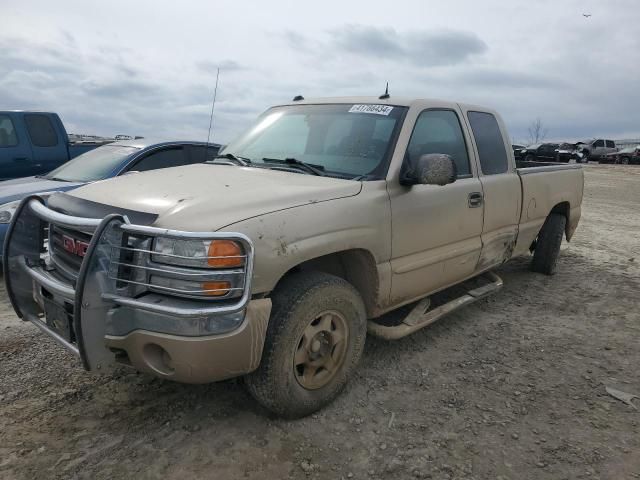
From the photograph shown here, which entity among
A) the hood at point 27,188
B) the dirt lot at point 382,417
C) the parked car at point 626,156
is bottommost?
the dirt lot at point 382,417

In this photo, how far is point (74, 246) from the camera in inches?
108

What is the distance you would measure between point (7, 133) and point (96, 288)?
7.30 meters

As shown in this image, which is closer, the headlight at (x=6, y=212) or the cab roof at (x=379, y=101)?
the cab roof at (x=379, y=101)

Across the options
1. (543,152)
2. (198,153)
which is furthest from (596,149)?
(198,153)

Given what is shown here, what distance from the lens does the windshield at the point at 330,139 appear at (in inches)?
134

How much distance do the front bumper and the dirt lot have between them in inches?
19.1

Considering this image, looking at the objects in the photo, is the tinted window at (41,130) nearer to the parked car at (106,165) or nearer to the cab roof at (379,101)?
the parked car at (106,165)

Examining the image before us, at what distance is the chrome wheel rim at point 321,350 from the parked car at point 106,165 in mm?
3710

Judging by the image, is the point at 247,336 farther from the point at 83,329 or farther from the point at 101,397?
the point at 101,397

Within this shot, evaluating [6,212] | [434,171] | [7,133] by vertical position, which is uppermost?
[7,133]

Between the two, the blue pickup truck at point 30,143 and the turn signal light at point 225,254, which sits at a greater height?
the blue pickup truck at point 30,143

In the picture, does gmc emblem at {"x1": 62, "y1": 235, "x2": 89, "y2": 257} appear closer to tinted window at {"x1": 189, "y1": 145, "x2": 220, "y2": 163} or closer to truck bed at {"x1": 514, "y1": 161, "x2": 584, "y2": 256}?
truck bed at {"x1": 514, "y1": 161, "x2": 584, "y2": 256}

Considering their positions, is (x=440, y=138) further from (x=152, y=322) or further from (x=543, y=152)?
(x=543, y=152)

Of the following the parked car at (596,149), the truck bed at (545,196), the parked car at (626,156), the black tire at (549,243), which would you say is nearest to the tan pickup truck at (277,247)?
the truck bed at (545,196)
